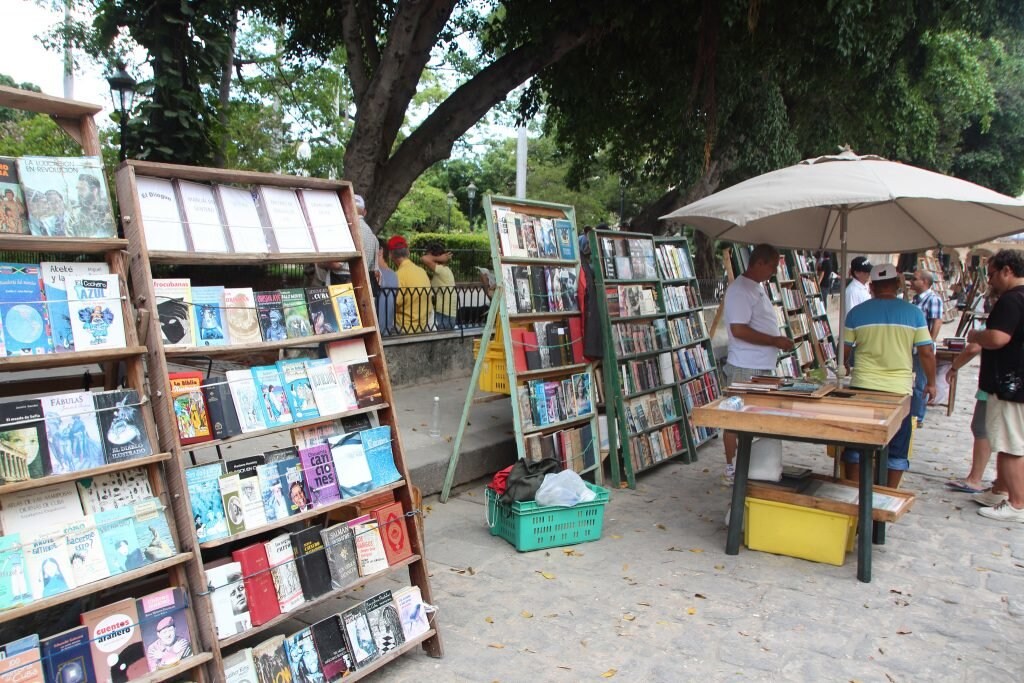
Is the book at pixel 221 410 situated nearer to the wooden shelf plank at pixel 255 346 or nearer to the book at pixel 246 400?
the book at pixel 246 400

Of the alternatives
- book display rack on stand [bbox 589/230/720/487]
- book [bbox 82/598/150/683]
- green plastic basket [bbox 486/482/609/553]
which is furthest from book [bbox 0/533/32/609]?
book display rack on stand [bbox 589/230/720/487]

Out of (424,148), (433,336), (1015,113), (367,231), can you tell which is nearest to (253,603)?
(367,231)

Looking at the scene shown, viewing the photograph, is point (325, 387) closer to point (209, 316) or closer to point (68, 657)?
point (209, 316)

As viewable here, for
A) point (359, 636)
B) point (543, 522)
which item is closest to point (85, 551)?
point (359, 636)

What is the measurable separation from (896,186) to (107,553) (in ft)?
14.7

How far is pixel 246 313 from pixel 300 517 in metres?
0.88

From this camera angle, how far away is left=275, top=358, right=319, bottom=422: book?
9.86 ft

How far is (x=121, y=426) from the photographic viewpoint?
252 cm

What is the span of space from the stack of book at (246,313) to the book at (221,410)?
0.58 feet

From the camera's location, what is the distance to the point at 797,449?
7.45 metres

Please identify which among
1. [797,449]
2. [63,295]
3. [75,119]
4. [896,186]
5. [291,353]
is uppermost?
[75,119]

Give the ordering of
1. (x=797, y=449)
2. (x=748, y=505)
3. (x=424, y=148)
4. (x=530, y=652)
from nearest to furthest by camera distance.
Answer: (x=530, y=652), (x=748, y=505), (x=797, y=449), (x=424, y=148)

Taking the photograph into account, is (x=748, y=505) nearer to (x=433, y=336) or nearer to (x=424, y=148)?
(x=433, y=336)

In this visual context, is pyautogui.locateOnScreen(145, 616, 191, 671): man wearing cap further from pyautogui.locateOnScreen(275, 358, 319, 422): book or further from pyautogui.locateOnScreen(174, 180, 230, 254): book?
pyautogui.locateOnScreen(174, 180, 230, 254): book
